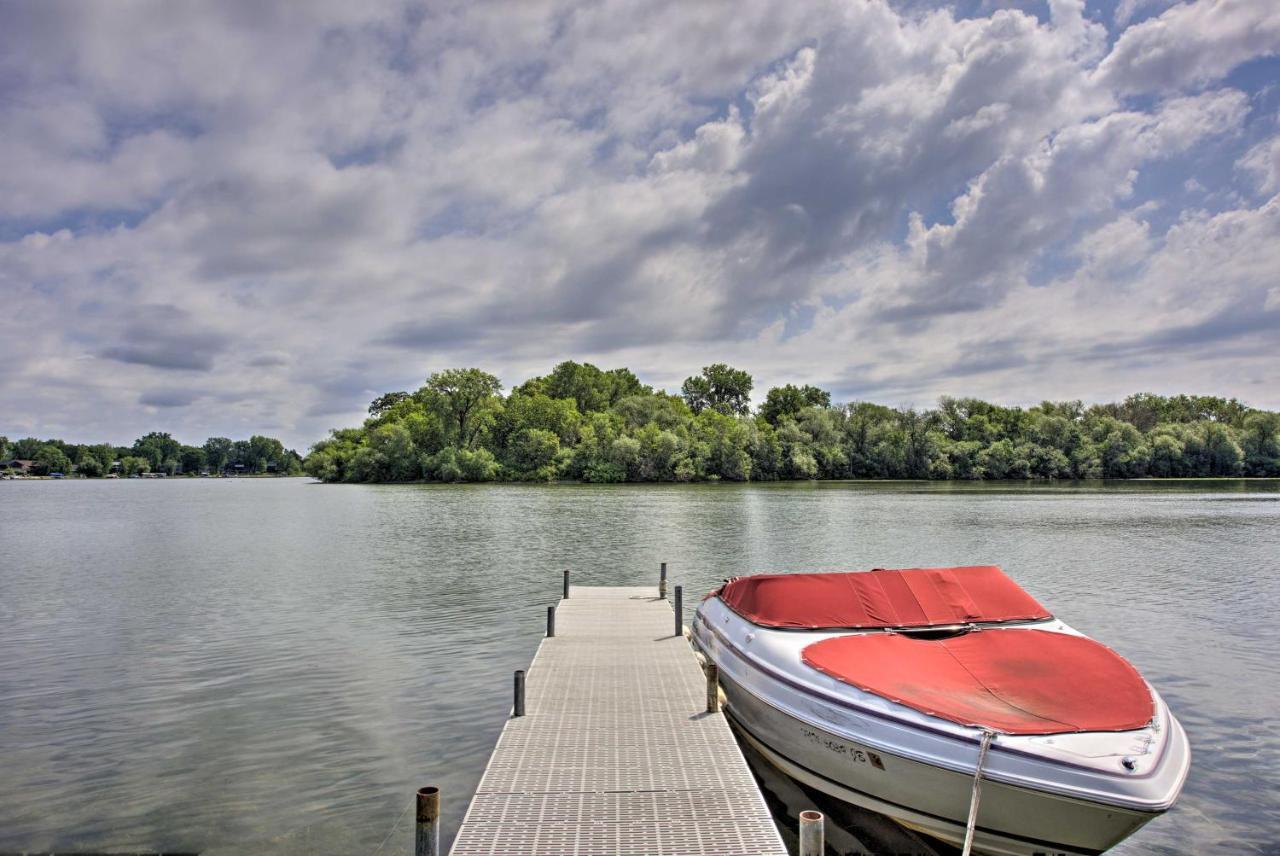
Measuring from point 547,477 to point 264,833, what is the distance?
10339 centimetres

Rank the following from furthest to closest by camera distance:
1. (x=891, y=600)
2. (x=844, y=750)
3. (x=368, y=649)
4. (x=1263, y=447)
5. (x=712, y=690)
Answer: (x=1263, y=447) < (x=368, y=649) < (x=891, y=600) < (x=712, y=690) < (x=844, y=750)

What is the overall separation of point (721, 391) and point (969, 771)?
158 metres

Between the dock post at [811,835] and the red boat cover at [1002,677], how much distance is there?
2315 millimetres

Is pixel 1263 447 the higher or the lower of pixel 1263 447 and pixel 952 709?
the higher

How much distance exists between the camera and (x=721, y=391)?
539ft

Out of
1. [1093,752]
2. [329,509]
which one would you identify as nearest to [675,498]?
[329,509]

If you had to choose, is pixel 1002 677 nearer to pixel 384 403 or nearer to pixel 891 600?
pixel 891 600

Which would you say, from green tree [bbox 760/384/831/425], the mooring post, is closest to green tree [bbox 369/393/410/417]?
green tree [bbox 760/384/831/425]

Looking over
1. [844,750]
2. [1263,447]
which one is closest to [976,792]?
[844,750]

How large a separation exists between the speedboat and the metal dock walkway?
1060 millimetres

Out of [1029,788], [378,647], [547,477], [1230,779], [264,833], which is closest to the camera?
[1029,788]

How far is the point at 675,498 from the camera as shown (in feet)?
230

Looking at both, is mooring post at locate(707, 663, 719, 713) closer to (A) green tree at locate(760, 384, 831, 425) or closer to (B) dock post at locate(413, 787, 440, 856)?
(B) dock post at locate(413, 787, 440, 856)

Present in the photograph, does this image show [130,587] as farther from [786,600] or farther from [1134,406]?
[1134,406]
